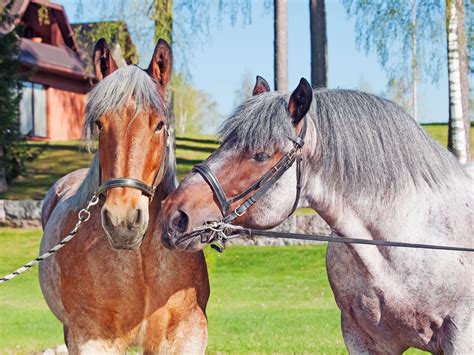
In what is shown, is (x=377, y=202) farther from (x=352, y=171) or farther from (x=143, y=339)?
(x=143, y=339)

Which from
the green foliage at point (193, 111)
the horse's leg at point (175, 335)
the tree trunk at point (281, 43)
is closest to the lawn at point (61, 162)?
the tree trunk at point (281, 43)

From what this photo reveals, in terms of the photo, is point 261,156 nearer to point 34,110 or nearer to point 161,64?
point 161,64

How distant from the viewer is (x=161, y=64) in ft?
16.5

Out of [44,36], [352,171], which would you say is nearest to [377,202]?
[352,171]

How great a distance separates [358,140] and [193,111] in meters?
69.9

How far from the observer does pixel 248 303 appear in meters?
13.4

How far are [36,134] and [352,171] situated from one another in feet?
93.8

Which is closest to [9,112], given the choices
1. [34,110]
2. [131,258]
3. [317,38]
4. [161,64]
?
[317,38]

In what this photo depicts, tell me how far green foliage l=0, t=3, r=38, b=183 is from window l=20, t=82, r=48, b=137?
374 inches

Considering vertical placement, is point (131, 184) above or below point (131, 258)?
above

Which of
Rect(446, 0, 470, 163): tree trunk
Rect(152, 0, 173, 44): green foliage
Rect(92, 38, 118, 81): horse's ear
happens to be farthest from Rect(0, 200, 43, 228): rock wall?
Rect(92, 38, 118, 81): horse's ear

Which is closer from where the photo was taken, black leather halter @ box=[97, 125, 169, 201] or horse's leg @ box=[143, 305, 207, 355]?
black leather halter @ box=[97, 125, 169, 201]

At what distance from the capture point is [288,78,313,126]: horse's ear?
14.0ft

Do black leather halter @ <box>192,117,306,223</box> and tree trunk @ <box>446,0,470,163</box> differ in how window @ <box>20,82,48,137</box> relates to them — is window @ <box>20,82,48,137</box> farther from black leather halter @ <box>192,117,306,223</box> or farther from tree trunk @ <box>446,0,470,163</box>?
black leather halter @ <box>192,117,306,223</box>
